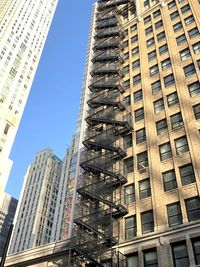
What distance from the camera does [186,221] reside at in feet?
84.7

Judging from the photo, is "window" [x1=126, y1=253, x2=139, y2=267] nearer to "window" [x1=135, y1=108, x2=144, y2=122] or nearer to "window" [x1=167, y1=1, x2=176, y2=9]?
"window" [x1=135, y1=108, x2=144, y2=122]

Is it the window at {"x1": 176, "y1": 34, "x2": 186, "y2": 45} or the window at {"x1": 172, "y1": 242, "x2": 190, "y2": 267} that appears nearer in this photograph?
the window at {"x1": 172, "y1": 242, "x2": 190, "y2": 267}

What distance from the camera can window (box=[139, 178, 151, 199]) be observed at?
3027 cm

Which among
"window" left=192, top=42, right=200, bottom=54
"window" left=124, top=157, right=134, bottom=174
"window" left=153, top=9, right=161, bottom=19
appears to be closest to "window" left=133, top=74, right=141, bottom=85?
"window" left=192, top=42, right=200, bottom=54

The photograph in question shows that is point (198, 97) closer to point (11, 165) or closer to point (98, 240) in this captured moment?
point (98, 240)

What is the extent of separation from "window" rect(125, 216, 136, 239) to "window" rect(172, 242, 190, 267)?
14.5 feet

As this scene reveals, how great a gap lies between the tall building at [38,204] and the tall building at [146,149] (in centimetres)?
10149

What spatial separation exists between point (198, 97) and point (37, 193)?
409ft

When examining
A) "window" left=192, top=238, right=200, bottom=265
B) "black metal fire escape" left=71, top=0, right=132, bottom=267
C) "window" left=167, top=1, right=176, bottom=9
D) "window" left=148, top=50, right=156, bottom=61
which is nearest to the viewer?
"window" left=192, top=238, right=200, bottom=265

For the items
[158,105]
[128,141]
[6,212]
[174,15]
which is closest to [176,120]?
[158,105]

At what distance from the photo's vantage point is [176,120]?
3316 centimetres

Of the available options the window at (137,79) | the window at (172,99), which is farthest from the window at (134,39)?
the window at (172,99)

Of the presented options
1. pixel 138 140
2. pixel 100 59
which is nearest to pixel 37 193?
pixel 100 59

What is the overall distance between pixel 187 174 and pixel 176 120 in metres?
6.42
